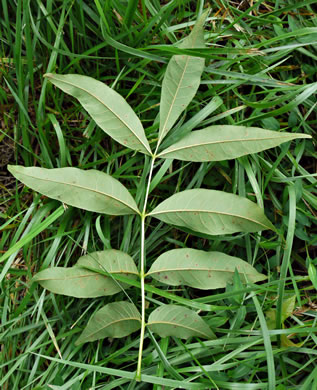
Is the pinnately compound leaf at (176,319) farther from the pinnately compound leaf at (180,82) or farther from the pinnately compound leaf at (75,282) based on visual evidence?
the pinnately compound leaf at (180,82)

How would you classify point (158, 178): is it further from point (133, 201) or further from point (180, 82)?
point (180, 82)

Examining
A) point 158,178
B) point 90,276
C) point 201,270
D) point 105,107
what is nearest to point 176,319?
point 201,270

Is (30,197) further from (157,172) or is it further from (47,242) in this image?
(157,172)

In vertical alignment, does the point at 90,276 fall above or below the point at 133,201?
below

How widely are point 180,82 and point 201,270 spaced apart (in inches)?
20.0

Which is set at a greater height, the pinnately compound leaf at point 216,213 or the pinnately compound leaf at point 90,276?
the pinnately compound leaf at point 216,213

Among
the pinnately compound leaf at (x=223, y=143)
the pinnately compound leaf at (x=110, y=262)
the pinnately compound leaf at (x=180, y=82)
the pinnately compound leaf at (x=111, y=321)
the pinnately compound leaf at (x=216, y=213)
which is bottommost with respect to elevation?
the pinnately compound leaf at (x=111, y=321)

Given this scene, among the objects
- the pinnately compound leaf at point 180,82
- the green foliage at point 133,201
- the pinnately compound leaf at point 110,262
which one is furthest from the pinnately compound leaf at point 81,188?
the pinnately compound leaf at point 180,82

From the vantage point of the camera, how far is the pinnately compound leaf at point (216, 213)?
42.8 inches

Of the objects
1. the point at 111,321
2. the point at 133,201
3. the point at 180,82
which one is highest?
the point at 180,82

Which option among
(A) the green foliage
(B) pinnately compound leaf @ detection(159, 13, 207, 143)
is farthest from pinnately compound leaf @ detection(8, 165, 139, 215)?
(B) pinnately compound leaf @ detection(159, 13, 207, 143)

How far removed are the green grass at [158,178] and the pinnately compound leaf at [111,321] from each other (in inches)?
3.0

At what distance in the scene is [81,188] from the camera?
1.11m

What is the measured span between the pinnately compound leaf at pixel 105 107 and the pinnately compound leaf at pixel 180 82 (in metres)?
0.08
